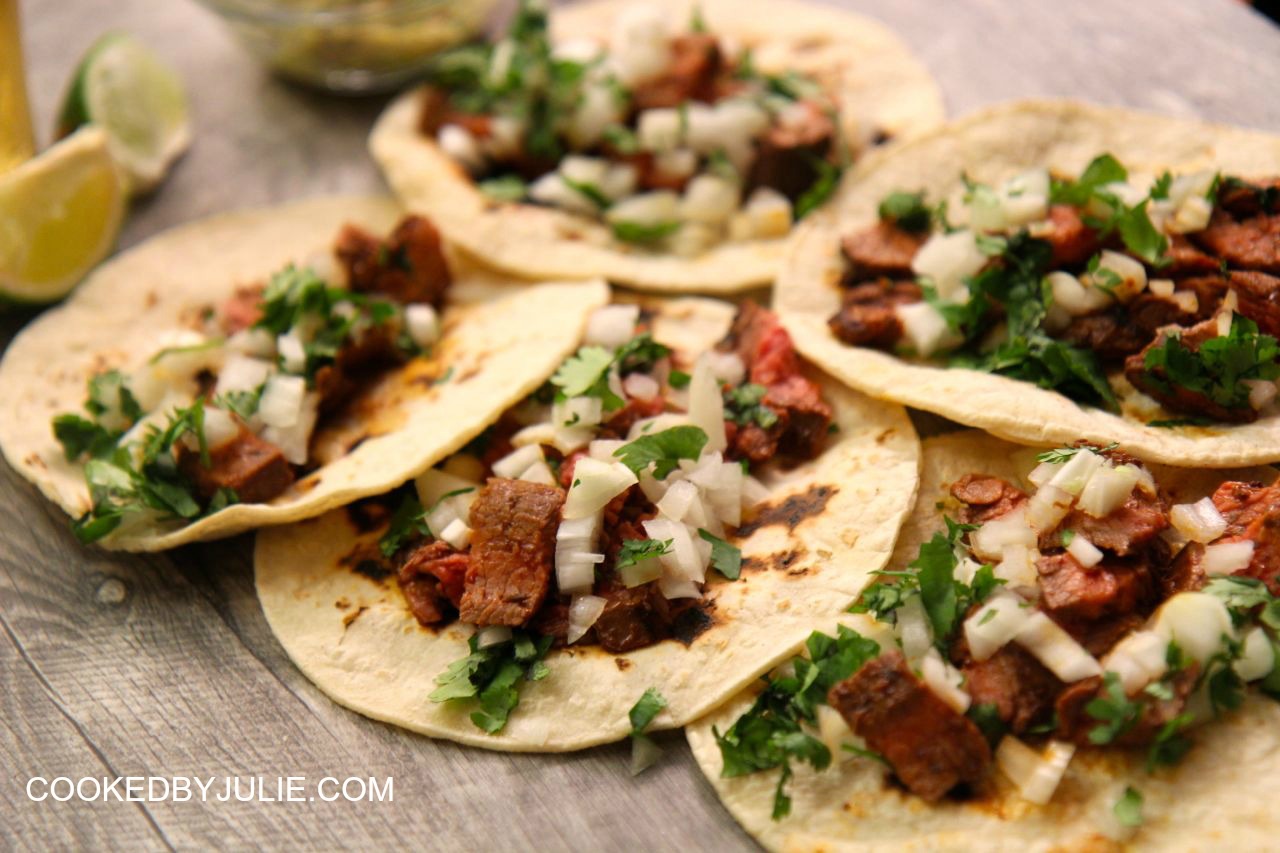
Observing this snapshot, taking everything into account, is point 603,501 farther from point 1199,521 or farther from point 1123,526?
point 1199,521

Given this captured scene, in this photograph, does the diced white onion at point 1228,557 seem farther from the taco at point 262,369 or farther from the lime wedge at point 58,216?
the lime wedge at point 58,216

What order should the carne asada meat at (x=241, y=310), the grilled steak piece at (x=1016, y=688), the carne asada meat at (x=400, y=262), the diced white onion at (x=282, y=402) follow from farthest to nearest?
the carne asada meat at (x=400, y=262) < the carne asada meat at (x=241, y=310) < the diced white onion at (x=282, y=402) < the grilled steak piece at (x=1016, y=688)

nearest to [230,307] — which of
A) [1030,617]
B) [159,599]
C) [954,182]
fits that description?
[159,599]

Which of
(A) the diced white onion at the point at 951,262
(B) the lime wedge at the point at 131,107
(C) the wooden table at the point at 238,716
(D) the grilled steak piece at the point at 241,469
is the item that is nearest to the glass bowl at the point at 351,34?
(B) the lime wedge at the point at 131,107

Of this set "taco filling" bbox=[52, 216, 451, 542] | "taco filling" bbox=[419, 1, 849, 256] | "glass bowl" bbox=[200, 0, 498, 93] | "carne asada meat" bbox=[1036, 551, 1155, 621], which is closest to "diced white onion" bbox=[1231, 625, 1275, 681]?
"carne asada meat" bbox=[1036, 551, 1155, 621]

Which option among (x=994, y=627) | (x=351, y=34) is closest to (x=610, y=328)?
(x=994, y=627)
